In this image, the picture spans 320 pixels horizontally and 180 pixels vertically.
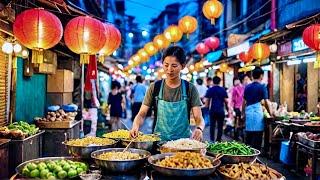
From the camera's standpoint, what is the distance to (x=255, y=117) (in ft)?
41.5

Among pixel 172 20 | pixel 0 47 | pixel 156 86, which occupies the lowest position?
pixel 156 86

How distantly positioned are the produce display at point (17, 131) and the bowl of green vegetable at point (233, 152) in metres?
5.34

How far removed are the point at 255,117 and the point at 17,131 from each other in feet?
23.8

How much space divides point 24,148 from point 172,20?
62372 millimetres

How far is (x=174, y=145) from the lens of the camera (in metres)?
5.18

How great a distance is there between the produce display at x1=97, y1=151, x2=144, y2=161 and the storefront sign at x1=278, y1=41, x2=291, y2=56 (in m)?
12.5

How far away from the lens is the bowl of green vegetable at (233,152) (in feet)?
15.9

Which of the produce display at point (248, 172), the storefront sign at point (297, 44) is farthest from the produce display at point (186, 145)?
the storefront sign at point (297, 44)

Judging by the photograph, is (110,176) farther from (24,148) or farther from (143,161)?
(24,148)

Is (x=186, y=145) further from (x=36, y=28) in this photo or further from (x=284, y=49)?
(x=284, y=49)

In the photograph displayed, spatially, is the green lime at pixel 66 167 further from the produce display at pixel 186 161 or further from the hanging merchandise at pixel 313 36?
the hanging merchandise at pixel 313 36

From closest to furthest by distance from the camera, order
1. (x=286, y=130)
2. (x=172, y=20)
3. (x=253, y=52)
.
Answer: (x=286, y=130) → (x=253, y=52) → (x=172, y=20)

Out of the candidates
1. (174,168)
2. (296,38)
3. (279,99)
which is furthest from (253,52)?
(174,168)

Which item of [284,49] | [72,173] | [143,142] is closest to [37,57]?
[143,142]
